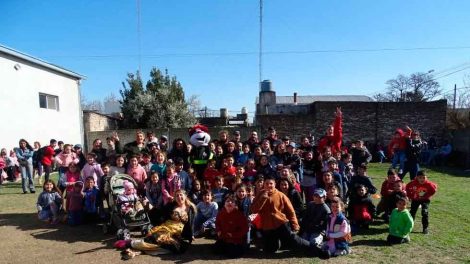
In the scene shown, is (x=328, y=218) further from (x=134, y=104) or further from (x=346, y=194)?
(x=134, y=104)

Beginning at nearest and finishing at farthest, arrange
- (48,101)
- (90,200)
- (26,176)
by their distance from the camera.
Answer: (90,200), (26,176), (48,101)

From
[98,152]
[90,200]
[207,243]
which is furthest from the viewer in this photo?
[98,152]

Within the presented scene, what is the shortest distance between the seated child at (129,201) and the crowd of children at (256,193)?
2 cm

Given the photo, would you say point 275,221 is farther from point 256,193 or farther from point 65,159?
point 65,159

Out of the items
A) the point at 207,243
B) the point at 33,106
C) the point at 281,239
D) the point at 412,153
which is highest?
the point at 33,106

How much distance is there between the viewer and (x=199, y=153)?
8305 mm

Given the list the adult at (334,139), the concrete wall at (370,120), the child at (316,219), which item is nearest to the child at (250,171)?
the child at (316,219)

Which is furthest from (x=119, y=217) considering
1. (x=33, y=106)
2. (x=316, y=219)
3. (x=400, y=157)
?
(x=33, y=106)

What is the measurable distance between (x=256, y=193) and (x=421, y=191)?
3.16m

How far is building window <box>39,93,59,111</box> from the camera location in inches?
619

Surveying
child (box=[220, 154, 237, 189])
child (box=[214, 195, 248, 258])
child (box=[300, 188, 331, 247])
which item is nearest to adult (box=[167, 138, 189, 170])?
child (box=[220, 154, 237, 189])

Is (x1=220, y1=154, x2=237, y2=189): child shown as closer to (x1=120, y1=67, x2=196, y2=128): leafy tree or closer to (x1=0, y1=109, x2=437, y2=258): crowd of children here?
(x1=0, y1=109, x2=437, y2=258): crowd of children

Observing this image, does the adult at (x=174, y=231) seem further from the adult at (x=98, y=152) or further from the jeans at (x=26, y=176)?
the jeans at (x=26, y=176)

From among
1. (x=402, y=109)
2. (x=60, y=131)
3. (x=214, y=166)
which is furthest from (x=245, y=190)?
(x=402, y=109)
